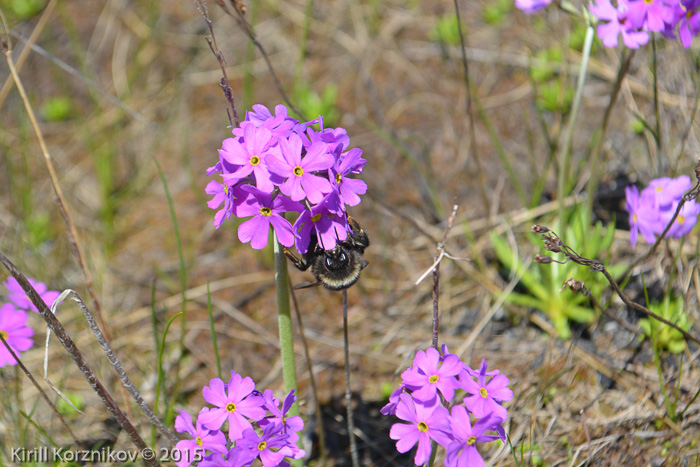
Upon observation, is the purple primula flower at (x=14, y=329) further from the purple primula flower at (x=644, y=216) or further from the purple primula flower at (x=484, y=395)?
the purple primula flower at (x=644, y=216)

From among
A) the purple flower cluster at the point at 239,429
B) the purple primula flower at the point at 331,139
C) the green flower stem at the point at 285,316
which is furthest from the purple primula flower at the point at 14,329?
the purple primula flower at the point at 331,139

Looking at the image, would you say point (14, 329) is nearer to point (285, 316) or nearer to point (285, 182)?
point (285, 316)

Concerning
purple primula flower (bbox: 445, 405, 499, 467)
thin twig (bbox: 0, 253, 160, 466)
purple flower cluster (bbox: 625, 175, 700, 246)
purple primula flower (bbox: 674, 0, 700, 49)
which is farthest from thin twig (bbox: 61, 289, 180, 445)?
purple primula flower (bbox: 674, 0, 700, 49)

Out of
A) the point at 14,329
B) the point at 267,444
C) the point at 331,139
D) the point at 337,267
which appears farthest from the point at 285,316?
the point at 14,329

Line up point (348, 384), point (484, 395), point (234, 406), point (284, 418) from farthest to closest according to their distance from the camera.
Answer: point (348, 384) < point (284, 418) < point (234, 406) < point (484, 395)

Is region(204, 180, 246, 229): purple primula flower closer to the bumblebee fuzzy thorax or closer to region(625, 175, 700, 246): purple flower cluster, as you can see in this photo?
the bumblebee fuzzy thorax

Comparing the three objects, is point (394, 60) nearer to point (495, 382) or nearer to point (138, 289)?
point (138, 289)
